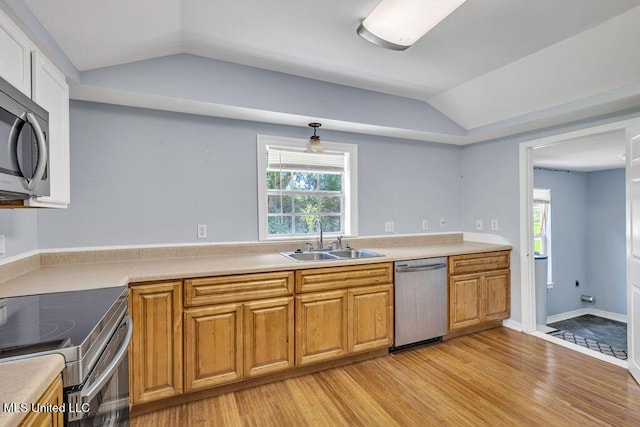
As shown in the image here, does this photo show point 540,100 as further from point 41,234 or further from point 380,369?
point 41,234

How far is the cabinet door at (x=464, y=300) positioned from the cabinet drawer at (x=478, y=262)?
69mm

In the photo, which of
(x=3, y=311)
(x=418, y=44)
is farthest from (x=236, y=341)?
(x=418, y=44)

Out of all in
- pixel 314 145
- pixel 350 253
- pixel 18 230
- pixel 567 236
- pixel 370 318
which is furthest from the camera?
pixel 567 236

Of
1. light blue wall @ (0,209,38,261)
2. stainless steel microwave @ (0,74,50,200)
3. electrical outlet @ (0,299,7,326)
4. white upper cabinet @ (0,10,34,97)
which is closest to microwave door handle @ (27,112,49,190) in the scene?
stainless steel microwave @ (0,74,50,200)

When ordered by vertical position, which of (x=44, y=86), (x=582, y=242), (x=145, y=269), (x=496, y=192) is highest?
(x=44, y=86)

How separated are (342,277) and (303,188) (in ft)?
3.49

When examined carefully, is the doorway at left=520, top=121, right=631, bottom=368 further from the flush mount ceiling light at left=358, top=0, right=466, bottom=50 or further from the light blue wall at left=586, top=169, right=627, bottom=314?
the flush mount ceiling light at left=358, top=0, right=466, bottom=50

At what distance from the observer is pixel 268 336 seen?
7.32 ft

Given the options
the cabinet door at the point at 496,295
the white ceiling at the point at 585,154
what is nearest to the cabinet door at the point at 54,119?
the cabinet door at the point at 496,295

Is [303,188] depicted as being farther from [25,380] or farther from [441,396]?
[25,380]

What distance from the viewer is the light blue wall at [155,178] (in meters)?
2.29

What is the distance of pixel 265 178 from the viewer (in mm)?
2861

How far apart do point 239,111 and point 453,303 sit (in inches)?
103

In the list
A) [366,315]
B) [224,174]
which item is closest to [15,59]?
[224,174]
